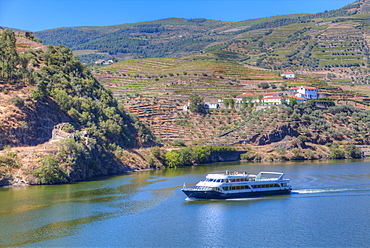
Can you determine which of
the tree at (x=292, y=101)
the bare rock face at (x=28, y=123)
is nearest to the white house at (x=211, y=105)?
the tree at (x=292, y=101)

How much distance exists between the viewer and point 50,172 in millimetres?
87812

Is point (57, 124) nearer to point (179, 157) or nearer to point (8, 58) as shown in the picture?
point (8, 58)

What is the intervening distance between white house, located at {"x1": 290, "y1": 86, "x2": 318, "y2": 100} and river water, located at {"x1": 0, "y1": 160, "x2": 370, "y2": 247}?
3443 inches

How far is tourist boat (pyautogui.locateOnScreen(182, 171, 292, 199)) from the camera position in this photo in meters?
75.3

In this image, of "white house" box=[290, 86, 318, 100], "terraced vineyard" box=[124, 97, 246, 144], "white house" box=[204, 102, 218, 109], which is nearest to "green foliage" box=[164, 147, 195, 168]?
"terraced vineyard" box=[124, 97, 246, 144]

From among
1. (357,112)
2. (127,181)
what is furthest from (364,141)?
(127,181)

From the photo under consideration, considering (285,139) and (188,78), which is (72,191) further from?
(188,78)

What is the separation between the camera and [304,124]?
154 metres

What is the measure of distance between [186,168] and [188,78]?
260 feet

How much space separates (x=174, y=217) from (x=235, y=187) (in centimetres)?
1688

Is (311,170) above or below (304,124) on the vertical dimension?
below

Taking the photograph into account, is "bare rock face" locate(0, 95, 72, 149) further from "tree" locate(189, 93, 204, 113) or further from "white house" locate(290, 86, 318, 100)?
"white house" locate(290, 86, 318, 100)

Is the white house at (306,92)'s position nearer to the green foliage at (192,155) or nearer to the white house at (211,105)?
the white house at (211,105)

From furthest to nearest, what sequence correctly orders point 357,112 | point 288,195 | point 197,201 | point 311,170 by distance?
point 357,112 → point 311,170 → point 288,195 → point 197,201
